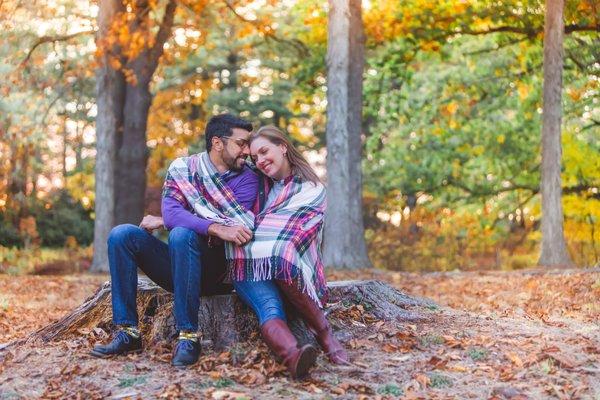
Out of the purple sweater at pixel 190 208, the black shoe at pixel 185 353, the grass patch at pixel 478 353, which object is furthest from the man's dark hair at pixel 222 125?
the grass patch at pixel 478 353

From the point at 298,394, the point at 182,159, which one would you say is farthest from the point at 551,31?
the point at 298,394

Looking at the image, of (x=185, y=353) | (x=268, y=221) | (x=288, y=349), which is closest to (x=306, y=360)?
(x=288, y=349)

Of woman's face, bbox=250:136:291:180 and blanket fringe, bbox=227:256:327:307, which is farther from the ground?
woman's face, bbox=250:136:291:180

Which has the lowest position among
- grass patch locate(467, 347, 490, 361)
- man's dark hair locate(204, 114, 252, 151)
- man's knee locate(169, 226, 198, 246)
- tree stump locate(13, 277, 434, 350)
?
grass patch locate(467, 347, 490, 361)

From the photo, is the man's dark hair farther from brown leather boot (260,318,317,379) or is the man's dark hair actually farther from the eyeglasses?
brown leather boot (260,318,317,379)

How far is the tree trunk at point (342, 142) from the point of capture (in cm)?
1254

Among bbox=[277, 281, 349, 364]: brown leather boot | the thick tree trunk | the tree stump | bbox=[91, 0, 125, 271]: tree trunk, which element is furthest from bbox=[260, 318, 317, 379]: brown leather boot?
the thick tree trunk

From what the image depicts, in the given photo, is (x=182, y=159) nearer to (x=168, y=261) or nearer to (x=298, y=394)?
(x=168, y=261)

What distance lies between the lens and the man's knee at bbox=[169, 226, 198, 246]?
16.1 ft

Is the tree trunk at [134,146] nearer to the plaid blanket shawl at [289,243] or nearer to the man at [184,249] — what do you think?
the man at [184,249]

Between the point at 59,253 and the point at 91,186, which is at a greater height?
the point at 91,186

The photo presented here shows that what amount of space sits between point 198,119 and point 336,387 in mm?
20228

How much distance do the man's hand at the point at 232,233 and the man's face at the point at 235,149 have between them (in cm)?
51

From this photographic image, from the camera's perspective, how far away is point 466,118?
17531mm
